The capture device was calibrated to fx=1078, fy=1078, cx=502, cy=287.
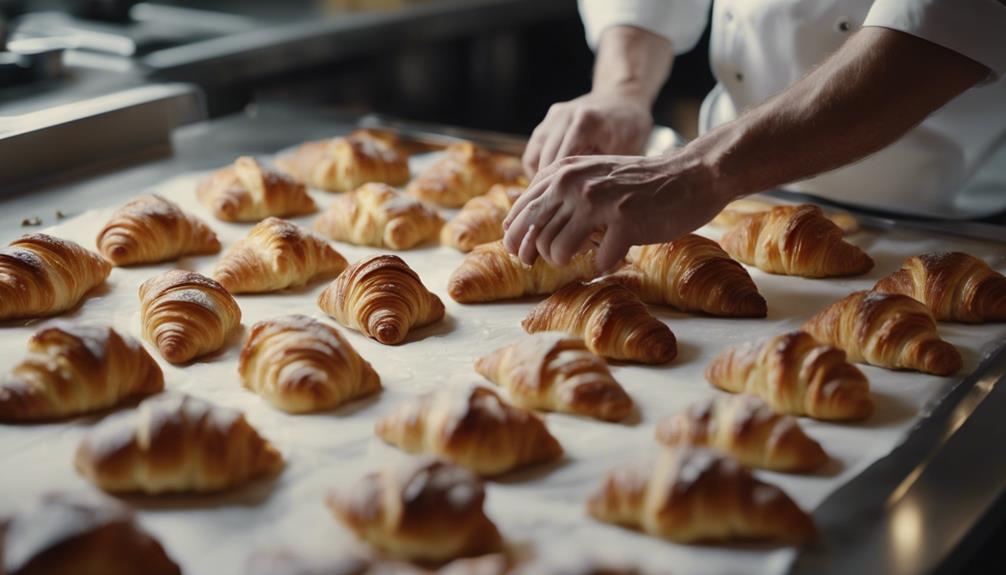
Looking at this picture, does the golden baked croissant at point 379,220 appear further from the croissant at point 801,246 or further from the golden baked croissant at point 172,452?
the golden baked croissant at point 172,452

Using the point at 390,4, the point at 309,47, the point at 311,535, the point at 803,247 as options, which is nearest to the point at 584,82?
the point at 390,4

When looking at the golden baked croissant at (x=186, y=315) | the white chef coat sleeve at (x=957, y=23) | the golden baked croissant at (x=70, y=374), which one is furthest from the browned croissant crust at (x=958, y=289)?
Result: the golden baked croissant at (x=70, y=374)

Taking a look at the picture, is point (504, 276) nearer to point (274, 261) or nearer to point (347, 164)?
point (274, 261)

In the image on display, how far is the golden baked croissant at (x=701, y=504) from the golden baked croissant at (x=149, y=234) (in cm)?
123

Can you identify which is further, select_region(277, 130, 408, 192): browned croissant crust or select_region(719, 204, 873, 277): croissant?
select_region(277, 130, 408, 192): browned croissant crust

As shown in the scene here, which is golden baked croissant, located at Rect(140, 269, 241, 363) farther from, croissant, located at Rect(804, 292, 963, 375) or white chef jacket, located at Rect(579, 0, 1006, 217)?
white chef jacket, located at Rect(579, 0, 1006, 217)

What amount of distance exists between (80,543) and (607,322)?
0.93 meters

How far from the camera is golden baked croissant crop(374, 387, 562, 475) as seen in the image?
4.74 feet

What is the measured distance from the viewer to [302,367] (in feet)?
5.31

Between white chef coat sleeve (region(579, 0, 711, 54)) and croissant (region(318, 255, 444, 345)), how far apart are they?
1.09 metres

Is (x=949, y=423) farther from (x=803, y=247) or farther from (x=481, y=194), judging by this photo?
(x=481, y=194)

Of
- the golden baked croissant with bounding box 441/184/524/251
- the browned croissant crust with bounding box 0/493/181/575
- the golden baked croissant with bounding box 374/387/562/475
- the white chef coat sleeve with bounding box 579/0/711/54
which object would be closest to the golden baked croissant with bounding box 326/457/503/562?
the golden baked croissant with bounding box 374/387/562/475

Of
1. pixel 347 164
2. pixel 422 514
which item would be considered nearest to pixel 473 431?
pixel 422 514

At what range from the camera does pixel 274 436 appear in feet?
5.11
